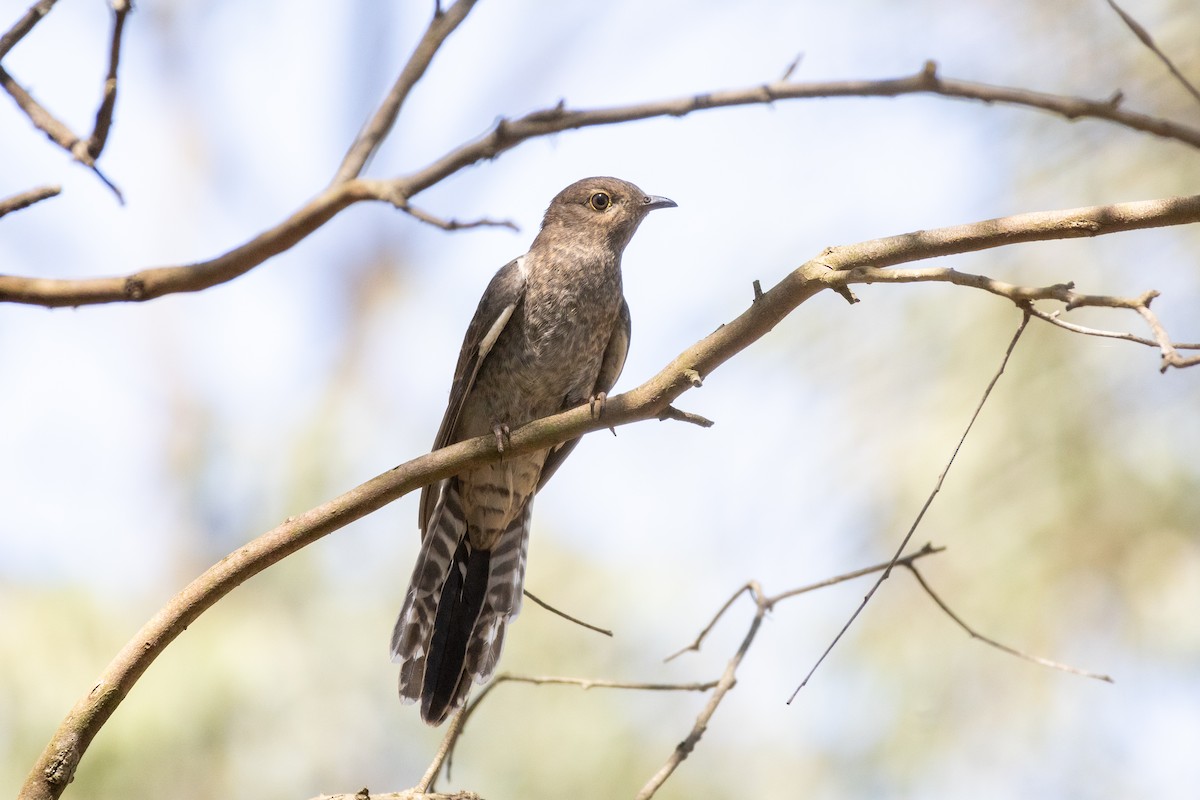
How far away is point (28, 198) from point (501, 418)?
2.25 meters

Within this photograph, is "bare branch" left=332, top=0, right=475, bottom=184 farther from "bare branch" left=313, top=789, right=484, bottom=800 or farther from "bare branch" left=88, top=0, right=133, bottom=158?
"bare branch" left=313, top=789, right=484, bottom=800

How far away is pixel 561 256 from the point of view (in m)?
4.96

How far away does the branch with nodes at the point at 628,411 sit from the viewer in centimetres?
235

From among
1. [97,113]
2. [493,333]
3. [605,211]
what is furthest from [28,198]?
[605,211]

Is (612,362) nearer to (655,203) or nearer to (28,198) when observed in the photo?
(655,203)

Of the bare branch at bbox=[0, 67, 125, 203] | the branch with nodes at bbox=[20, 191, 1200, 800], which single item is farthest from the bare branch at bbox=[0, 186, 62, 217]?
the branch with nodes at bbox=[20, 191, 1200, 800]

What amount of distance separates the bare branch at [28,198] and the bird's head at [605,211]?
2.63m

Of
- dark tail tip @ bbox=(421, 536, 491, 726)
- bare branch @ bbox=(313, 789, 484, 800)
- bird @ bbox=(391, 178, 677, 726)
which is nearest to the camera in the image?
bare branch @ bbox=(313, 789, 484, 800)

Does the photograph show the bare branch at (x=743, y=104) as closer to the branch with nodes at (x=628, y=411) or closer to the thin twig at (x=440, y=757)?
the branch with nodes at (x=628, y=411)

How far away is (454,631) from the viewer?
4645mm

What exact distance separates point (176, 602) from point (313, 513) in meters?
0.38

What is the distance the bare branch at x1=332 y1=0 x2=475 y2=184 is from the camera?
3938mm

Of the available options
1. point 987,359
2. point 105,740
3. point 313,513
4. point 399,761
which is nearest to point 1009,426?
point 987,359

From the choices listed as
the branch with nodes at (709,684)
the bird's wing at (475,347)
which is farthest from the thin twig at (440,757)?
the bird's wing at (475,347)
